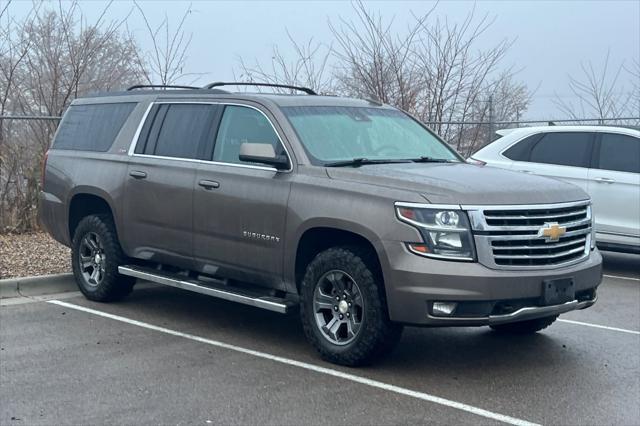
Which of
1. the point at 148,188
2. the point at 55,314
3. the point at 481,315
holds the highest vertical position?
the point at 148,188

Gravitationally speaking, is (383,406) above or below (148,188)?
below

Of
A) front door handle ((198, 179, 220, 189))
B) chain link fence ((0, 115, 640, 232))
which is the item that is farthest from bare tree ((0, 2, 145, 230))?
front door handle ((198, 179, 220, 189))

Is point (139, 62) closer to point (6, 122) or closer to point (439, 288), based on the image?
point (6, 122)

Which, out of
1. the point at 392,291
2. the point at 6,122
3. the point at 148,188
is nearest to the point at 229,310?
the point at 148,188

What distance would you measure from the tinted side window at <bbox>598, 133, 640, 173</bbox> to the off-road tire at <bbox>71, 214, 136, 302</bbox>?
5.98m

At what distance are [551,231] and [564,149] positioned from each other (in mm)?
5547

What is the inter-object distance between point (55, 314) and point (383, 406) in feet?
12.4

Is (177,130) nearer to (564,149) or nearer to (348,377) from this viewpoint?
(348,377)

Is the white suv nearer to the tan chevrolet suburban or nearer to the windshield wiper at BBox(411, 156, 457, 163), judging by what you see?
the windshield wiper at BBox(411, 156, 457, 163)

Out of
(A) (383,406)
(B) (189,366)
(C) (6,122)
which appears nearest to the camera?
(A) (383,406)

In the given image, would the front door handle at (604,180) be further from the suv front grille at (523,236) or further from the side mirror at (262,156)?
the side mirror at (262,156)

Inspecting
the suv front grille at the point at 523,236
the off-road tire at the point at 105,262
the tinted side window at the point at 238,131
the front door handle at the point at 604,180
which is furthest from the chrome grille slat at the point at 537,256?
the front door handle at the point at 604,180

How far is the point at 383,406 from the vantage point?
→ 18.5ft

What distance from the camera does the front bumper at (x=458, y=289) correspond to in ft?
19.3
